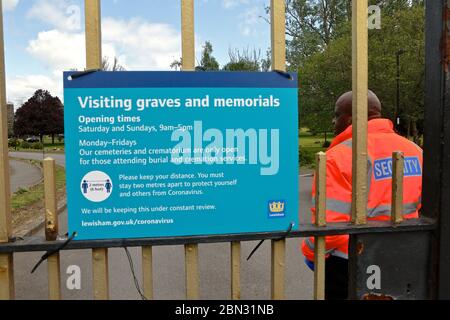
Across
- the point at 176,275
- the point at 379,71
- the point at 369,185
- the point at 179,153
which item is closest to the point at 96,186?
the point at 179,153

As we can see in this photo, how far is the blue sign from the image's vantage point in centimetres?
157

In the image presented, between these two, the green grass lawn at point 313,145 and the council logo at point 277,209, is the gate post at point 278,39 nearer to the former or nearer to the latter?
the council logo at point 277,209

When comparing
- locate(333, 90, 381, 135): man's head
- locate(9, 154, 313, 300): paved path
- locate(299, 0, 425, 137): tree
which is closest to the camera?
locate(333, 90, 381, 135): man's head

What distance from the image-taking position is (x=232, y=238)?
171 centimetres

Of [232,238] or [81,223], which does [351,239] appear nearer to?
[232,238]

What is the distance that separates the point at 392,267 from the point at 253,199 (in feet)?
2.44

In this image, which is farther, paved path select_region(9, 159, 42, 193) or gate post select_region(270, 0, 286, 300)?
paved path select_region(9, 159, 42, 193)

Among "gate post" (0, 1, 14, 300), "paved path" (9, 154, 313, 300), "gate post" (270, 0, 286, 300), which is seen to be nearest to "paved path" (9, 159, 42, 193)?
"paved path" (9, 154, 313, 300)

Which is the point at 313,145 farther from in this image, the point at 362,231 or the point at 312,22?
the point at 362,231

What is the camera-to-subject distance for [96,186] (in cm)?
160

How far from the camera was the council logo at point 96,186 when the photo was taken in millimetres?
1589

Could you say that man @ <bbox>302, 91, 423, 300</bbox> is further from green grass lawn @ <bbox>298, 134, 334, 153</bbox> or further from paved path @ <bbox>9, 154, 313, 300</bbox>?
green grass lawn @ <bbox>298, 134, 334, 153</bbox>

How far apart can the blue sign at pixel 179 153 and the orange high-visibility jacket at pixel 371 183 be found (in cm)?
46

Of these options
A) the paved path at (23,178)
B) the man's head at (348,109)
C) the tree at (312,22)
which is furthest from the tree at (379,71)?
the man's head at (348,109)
